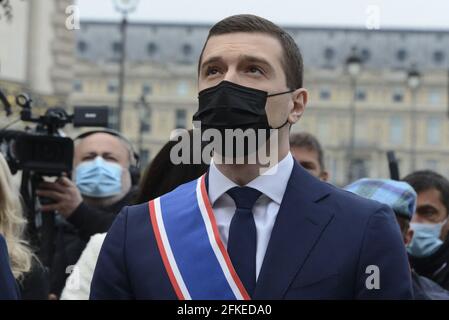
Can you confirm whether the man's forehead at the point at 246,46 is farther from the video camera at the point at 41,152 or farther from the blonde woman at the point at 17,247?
the video camera at the point at 41,152

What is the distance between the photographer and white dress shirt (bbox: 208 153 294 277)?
7.93ft

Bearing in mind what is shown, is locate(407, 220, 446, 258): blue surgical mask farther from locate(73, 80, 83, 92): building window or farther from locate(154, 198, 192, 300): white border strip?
locate(73, 80, 83, 92): building window

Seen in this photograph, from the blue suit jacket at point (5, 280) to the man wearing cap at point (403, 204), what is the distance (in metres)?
1.72

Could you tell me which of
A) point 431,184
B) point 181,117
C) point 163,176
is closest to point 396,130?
point 181,117

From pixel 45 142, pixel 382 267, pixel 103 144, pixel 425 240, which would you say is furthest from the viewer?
pixel 103 144

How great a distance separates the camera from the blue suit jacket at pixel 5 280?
2.41 meters

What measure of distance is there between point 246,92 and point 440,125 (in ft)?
265

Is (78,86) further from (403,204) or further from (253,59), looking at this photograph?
(253,59)

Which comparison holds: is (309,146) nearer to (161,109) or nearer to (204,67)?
(204,67)

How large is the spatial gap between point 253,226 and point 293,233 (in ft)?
0.35

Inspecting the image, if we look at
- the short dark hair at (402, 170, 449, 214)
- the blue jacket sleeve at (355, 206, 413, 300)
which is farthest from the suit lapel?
the short dark hair at (402, 170, 449, 214)

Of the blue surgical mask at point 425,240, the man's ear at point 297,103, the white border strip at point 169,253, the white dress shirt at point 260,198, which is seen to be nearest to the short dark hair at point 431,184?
the blue surgical mask at point 425,240

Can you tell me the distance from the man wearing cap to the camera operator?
4.27ft

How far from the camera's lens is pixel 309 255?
2.33 m
